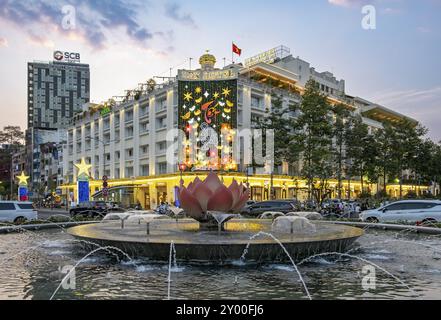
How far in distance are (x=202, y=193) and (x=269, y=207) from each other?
72.6 ft

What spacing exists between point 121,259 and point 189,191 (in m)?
3.09

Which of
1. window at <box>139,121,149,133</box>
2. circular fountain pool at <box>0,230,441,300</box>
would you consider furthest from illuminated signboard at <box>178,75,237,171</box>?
circular fountain pool at <box>0,230,441,300</box>

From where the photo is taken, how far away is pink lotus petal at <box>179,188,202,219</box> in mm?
13039

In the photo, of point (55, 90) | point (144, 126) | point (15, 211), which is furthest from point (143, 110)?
point (55, 90)

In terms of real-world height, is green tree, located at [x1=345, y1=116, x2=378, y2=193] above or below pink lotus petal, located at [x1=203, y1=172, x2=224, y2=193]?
above

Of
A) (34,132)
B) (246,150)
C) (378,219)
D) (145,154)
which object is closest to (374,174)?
(246,150)

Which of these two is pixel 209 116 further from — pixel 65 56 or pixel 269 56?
pixel 65 56

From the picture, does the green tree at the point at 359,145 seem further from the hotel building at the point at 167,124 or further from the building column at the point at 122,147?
the building column at the point at 122,147

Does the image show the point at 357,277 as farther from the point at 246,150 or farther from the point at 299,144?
the point at 246,150

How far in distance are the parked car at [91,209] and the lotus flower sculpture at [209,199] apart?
23449 mm

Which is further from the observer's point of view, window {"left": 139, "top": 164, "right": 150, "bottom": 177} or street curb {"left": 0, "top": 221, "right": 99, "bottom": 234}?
window {"left": 139, "top": 164, "right": 150, "bottom": 177}

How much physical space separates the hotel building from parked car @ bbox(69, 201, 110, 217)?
47.0 feet

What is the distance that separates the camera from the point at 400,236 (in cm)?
1770

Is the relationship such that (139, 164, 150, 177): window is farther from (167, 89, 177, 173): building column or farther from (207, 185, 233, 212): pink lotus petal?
(207, 185, 233, 212): pink lotus petal
